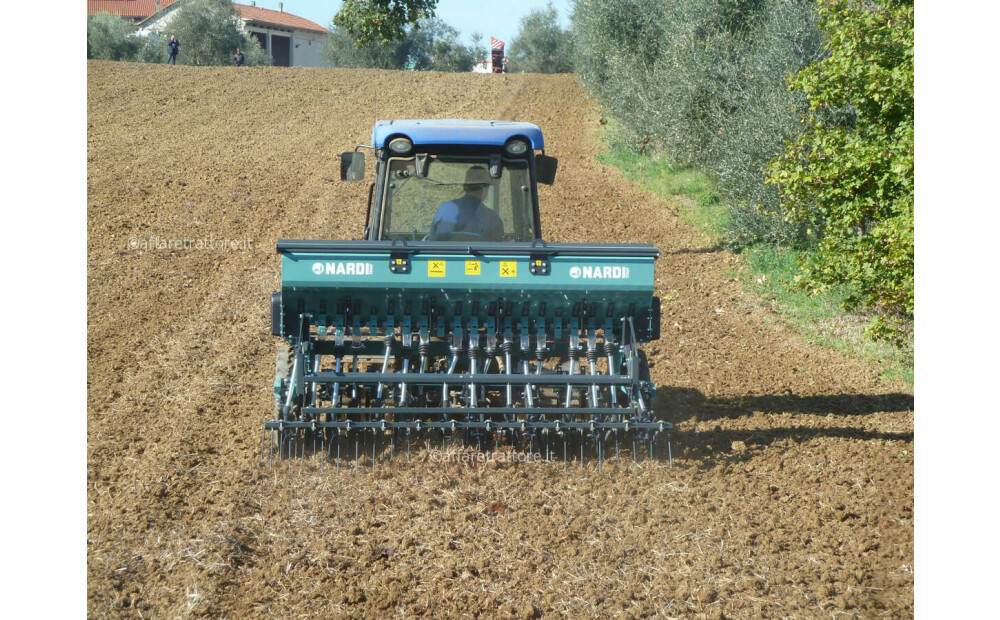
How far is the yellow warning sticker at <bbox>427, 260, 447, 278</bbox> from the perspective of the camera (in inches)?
240

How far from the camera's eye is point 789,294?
11953 millimetres

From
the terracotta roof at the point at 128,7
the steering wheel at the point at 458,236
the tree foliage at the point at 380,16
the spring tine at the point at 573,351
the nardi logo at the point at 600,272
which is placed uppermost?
the terracotta roof at the point at 128,7

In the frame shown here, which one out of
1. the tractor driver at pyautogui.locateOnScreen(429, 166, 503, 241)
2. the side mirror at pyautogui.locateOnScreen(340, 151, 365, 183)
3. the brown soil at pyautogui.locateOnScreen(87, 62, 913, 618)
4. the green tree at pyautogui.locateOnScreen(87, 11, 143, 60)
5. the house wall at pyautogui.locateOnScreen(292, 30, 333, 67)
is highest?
the house wall at pyautogui.locateOnScreen(292, 30, 333, 67)

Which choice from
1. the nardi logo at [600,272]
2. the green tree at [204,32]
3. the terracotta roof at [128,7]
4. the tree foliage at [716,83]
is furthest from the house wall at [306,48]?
the nardi logo at [600,272]

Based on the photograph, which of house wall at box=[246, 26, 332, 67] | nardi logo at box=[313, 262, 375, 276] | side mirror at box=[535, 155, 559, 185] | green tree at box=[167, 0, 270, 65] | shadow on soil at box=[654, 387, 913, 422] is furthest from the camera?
house wall at box=[246, 26, 332, 67]

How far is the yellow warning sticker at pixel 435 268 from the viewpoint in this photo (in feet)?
20.0

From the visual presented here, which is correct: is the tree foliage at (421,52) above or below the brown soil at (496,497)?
above

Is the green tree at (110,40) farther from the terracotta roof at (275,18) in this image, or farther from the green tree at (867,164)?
the green tree at (867,164)

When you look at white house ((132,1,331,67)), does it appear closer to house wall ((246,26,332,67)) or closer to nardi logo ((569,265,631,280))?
house wall ((246,26,332,67))

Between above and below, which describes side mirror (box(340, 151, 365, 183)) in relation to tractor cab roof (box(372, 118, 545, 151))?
below

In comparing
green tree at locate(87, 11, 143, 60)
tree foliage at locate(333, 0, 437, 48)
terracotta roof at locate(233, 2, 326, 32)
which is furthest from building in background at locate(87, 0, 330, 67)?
tree foliage at locate(333, 0, 437, 48)

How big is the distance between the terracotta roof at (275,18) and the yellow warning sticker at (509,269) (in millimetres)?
49741

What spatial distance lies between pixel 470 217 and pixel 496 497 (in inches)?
92.0

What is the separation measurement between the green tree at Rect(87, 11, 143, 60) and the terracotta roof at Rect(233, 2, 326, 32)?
1159 cm
